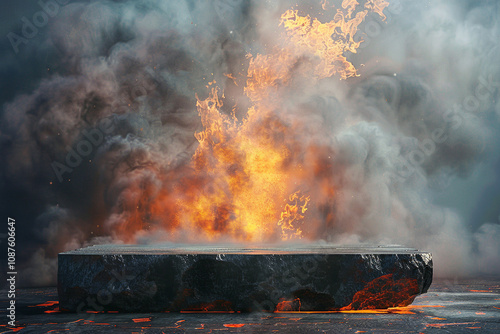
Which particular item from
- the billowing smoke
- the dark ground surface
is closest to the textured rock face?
the dark ground surface

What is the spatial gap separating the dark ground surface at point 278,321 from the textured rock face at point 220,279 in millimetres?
166

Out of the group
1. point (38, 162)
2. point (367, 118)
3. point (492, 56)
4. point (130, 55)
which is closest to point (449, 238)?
point (367, 118)

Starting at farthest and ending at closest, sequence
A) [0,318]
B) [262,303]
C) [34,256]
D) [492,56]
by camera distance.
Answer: [492,56]
[34,256]
[262,303]
[0,318]

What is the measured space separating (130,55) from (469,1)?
8.07 m

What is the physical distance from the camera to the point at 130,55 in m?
9.80

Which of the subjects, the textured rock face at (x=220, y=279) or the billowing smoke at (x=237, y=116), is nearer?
the textured rock face at (x=220, y=279)

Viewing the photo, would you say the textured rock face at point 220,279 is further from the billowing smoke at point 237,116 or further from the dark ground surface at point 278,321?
the billowing smoke at point 237,116

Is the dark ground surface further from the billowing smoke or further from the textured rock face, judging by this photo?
the billowing smoke

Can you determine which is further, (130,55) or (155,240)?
(130,55)

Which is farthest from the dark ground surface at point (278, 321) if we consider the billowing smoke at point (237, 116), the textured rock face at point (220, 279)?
the billowing smoke at point (237, 116)

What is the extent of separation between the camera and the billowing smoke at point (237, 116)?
904 centimetres

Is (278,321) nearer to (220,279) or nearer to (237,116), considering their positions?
(220,279)

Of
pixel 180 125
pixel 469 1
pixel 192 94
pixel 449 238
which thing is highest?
pixel 469 1

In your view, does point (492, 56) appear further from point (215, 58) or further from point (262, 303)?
point (262, 303)
